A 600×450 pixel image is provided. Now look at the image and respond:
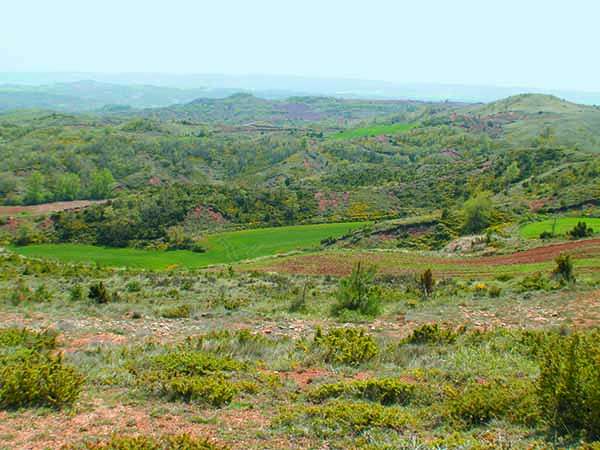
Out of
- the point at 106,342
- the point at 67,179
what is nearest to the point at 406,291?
the point at 106,342

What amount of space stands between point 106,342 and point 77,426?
16.7 ft

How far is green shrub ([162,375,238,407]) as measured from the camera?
7.72m

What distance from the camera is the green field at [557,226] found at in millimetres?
38312

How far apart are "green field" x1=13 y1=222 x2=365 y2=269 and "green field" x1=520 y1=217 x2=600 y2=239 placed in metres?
20.4

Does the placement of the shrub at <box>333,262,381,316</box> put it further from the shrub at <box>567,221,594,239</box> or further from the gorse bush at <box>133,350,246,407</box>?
the shrub at <box>567,221,594,239</box>

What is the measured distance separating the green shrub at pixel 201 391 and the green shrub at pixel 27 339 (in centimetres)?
407

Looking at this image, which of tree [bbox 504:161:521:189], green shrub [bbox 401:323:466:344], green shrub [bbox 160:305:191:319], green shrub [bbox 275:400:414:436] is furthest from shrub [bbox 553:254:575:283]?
tree [bbox 504:161:521:189]

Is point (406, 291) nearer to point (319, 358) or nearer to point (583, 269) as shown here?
point (583, 269)

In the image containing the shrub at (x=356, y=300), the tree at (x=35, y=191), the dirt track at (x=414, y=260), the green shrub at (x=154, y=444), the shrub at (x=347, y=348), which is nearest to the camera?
the green shrub at (x=154, y=444)

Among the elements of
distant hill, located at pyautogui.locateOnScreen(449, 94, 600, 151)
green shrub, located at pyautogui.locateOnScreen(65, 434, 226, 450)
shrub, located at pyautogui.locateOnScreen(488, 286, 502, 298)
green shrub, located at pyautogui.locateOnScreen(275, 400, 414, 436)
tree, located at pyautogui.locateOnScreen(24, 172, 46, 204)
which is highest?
distant hill, located at pyautogui.locateOnScreen(449, 94, 600, 151)

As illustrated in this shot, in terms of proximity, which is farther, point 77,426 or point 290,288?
point 290,288

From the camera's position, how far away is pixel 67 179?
313 feet

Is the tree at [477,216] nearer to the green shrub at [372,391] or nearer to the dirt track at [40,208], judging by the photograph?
the green shrub at [372,391]

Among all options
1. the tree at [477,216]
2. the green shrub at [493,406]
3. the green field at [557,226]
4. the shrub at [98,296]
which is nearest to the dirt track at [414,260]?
the green field at [557,226]
